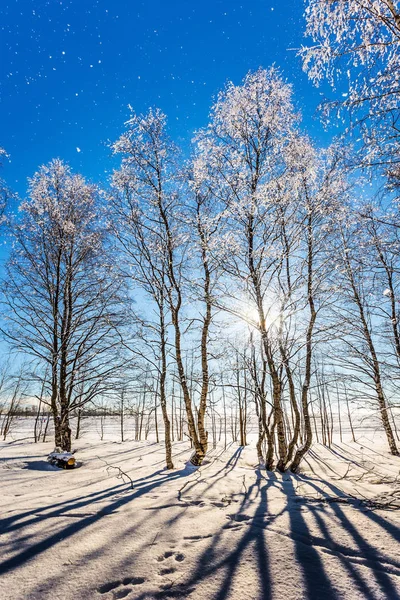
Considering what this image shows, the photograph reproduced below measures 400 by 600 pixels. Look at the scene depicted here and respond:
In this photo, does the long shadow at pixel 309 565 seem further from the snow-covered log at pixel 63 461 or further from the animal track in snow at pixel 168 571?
the snow-covered log at pixel 63 461

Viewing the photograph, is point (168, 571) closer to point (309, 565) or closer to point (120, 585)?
point (120, 585)

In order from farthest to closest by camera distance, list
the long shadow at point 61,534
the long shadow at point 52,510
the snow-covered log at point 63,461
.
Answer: the snow-covered log at point 63,461, the long shadow at point 52,510, the long shadow at point 61,534

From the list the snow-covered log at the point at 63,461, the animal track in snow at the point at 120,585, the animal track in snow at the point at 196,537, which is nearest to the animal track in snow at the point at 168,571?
the animal track in snow at the point at 120,585

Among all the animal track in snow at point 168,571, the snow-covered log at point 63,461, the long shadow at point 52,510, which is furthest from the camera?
the snow-covered log at point 63,461

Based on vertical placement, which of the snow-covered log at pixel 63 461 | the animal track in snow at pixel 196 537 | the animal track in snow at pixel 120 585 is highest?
the animal track in snow at pixel 120 585

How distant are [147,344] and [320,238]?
6123 mm

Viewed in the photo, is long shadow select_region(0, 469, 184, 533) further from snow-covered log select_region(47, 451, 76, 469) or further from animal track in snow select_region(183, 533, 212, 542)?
snow-covered log select_region(47, 451, 76, 469)

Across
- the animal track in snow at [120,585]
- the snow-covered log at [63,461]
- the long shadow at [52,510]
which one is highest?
the animal track in snow at [120,585]

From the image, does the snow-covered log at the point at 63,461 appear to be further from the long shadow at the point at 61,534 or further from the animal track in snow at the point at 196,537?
the animal track in snow at the point at 196,537

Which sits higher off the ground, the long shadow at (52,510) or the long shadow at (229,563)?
the long shadow at (229,563)

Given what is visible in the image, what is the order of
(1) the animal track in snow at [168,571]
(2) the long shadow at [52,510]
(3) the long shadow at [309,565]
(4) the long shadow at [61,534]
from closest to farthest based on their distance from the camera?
(3) the long shadow at [309,565]
(1) the animal track in snow at [168,571]
(4) the long shadow at [61,534]
(2) the long shadow at [52,510]

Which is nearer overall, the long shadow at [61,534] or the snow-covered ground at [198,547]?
the snow-covered ground at [198,547]

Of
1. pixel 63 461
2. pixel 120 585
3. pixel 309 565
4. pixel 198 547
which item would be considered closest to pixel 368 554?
pixel 309 565

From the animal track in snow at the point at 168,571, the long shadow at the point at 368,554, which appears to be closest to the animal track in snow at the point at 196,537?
the animal track in snow at the point at 168,571
